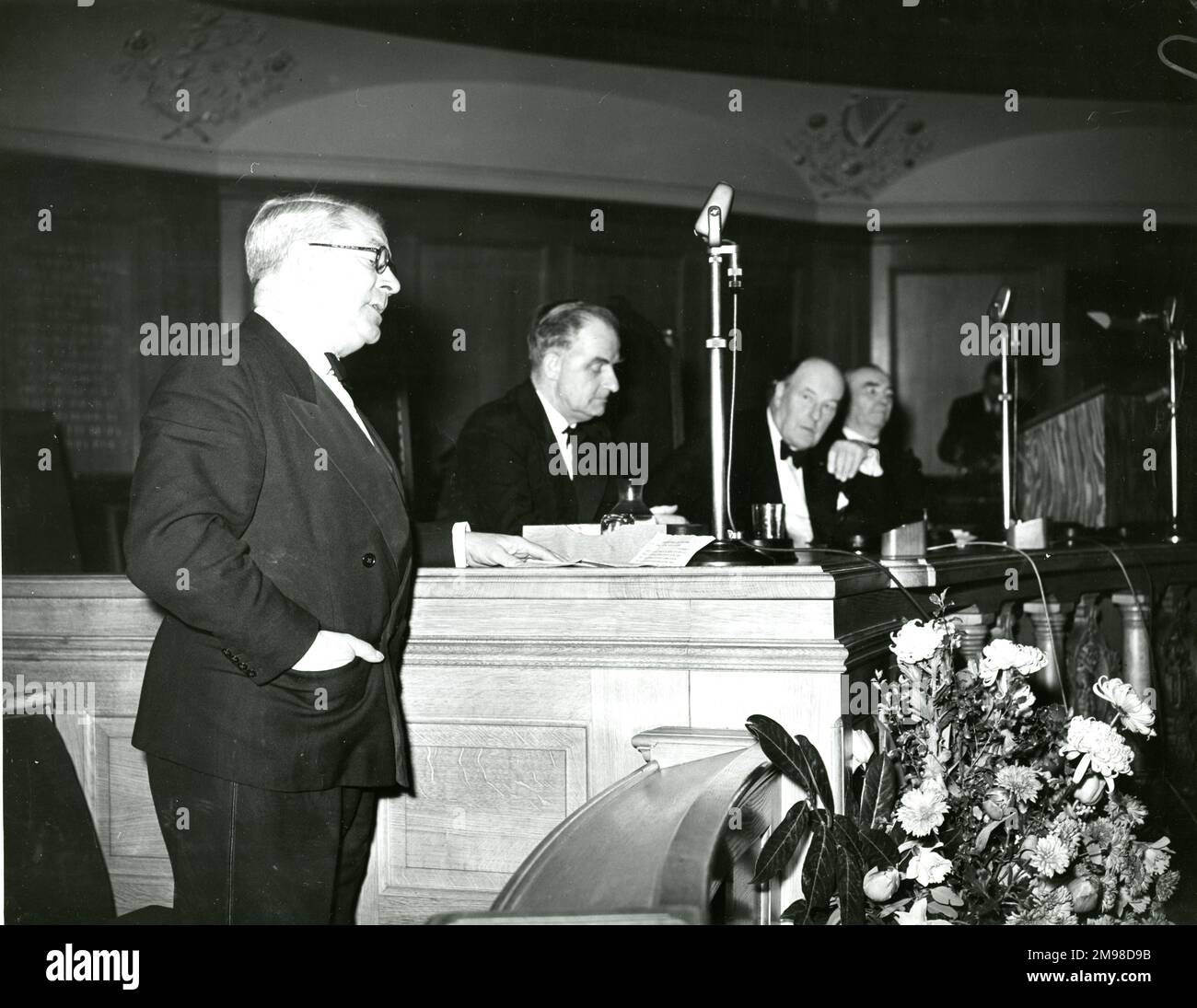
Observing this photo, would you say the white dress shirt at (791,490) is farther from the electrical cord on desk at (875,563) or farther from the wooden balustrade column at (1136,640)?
the electrical cord on desk at (875,563)

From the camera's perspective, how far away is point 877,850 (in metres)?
1.92

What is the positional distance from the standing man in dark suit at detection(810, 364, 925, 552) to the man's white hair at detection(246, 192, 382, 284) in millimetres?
1785

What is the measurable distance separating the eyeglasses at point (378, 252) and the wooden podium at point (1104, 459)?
2974 mm

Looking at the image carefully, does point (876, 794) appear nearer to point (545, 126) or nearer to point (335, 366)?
point (335, 366)

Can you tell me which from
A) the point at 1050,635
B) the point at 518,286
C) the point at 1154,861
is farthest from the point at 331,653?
the point at 518,286

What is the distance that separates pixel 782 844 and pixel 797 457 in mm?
2747

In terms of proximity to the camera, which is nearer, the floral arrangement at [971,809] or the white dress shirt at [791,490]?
the floral arrangement at [971,809]

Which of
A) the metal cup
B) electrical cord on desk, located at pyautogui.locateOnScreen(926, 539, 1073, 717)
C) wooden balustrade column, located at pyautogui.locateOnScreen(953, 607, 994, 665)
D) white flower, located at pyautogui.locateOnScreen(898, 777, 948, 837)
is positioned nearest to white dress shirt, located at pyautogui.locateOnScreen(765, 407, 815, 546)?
electrical cord on desk, located at pyautogui.locateOnScreen(926, 539, 1073, 717)

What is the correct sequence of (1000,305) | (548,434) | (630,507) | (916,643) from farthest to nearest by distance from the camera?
(1000,305) < (548,434) < (630,507) < (916,643)

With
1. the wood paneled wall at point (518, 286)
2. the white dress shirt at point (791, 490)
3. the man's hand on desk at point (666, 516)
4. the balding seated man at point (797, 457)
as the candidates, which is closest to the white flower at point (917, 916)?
the man's hand on desk at point (666, 516)

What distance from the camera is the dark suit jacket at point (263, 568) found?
1896mm

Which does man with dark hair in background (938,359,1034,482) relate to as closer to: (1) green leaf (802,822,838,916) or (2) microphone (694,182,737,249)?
(2) microphone (694,182,737,249)

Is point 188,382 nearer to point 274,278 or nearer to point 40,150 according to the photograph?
point 274,278

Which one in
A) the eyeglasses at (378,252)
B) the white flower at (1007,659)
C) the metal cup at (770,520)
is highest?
the eyeglasses at (378,252)
